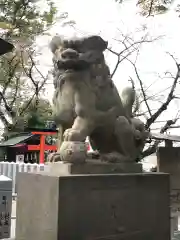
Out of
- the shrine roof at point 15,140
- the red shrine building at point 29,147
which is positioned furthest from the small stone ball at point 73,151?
the red shrine building at point 29,147

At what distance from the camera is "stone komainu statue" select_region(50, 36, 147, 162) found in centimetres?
333

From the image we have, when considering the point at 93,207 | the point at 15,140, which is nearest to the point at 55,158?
the point at 93,207

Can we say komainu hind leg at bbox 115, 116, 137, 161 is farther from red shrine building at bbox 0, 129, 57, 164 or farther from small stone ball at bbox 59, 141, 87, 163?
red shrine building at bbox 0, 129, 57, 164

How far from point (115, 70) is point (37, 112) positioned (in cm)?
352

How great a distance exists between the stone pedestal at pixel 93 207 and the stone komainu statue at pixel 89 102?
364 millimetres

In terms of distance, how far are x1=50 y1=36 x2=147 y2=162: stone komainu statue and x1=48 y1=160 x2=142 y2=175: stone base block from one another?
0.08 metres

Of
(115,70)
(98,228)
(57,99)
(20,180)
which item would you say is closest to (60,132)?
(57,99)

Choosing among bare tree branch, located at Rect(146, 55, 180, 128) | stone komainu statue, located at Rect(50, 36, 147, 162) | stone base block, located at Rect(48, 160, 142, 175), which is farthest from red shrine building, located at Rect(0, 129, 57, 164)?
stone base block, located at Rect(48, 160, 142, 175)

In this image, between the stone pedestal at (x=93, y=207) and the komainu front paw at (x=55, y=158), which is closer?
the stone pedestal at (x=93, y=207)

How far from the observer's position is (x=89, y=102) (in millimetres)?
3361

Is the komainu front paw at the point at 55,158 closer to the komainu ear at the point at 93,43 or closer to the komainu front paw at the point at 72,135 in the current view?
the komainu front paw at the point at 72,135

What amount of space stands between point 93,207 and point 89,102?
98 cm

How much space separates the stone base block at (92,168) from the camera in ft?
10.3

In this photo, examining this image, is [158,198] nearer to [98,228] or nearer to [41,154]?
[98,228]
